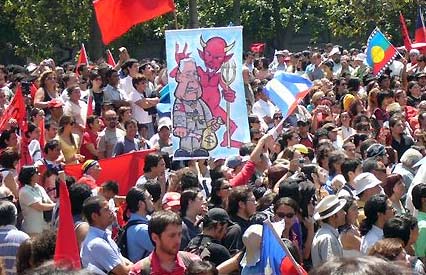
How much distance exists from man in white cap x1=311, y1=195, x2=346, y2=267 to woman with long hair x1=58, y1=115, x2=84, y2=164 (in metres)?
4.92

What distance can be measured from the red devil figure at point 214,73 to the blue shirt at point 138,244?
134 inches

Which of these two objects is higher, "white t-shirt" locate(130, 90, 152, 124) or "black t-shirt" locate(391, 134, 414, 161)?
"white t-shirt" locate(130, 90, 152, 124)

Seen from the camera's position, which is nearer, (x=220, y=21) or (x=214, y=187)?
(x=214, y=187)

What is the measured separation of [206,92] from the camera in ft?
36.8

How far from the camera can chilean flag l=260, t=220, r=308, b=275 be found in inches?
243

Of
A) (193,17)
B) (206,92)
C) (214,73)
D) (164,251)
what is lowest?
(164,251)

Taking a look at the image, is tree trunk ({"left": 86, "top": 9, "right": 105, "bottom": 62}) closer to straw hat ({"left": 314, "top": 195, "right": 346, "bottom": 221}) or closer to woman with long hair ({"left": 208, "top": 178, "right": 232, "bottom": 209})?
woman with long hair ({"left": 208, "top": 178, "right": 232, "bottom": 209})

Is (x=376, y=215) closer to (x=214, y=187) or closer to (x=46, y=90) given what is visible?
(x=214, y=187)

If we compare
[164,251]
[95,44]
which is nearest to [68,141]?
[164,251]

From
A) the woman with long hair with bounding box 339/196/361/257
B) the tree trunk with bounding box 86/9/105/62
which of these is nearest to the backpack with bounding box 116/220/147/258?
the woman with long hair with bounding box 339/196/361/257

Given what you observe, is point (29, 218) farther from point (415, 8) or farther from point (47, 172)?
point (415, 8)

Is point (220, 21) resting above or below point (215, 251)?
above

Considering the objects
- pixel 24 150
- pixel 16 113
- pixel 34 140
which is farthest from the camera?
pixel 16 113

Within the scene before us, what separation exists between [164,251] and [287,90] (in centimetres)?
687
